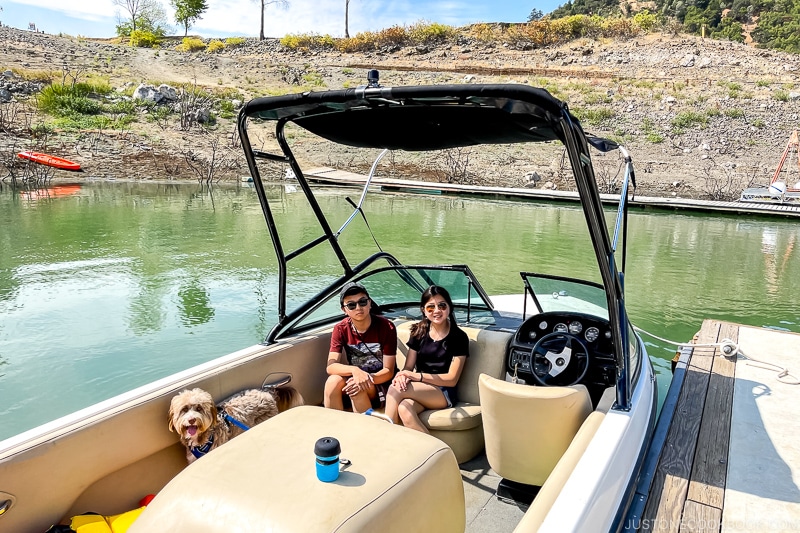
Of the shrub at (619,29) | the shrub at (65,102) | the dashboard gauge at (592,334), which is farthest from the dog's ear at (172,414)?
the shrub at (619,29)

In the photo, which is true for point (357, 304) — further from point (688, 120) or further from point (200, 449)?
point (688, 120)

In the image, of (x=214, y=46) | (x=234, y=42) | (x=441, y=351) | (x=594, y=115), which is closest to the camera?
(x=441, y=351)

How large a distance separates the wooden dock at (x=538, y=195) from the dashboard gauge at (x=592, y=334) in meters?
16.1

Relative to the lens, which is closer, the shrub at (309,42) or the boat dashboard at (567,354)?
the boat dashboard at (567,354)

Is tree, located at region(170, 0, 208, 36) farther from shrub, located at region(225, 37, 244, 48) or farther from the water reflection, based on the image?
the water reflection

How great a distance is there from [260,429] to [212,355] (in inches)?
188

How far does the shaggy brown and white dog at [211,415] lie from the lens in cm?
246

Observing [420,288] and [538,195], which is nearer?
[420,288]

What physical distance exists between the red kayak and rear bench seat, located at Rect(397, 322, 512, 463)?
22.0 metres

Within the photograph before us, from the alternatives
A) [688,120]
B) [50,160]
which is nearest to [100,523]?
[50,160]

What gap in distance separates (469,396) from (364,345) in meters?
0.69

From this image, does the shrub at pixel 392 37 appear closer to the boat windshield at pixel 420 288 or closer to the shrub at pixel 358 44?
the shrub at pixel 358 44

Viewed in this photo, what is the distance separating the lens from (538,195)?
2086 cm

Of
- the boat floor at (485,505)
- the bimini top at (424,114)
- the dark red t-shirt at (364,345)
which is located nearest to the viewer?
the bimini top at (424,114)
